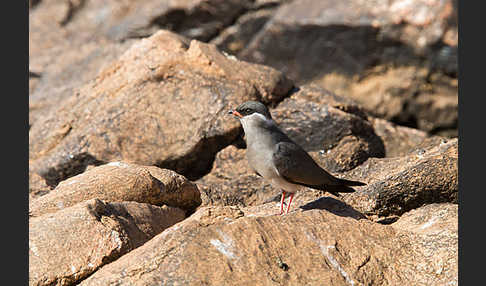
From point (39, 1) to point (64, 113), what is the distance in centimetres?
867

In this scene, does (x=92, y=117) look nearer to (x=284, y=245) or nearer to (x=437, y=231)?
(x=284, y=245)

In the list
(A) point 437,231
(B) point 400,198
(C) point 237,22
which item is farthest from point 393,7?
(A) point 437,231

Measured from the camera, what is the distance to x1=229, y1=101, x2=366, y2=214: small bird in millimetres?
6445

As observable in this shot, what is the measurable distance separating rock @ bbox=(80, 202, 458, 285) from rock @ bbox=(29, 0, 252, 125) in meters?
6.58

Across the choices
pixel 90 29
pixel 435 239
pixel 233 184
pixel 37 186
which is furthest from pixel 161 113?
pixel 90 29

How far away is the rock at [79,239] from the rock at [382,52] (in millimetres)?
8370

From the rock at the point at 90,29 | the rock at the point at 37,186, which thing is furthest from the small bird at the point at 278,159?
the rock at the point at 90,29

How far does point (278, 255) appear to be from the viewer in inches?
208

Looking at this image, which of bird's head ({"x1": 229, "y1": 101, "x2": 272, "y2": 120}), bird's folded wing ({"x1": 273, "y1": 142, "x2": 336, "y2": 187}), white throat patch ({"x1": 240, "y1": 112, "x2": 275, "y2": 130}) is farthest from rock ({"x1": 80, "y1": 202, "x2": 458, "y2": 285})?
bird's head ({"x1": 229, "y1": 101, "x2": 272, "y2": 120})

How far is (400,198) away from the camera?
6766 millimetres

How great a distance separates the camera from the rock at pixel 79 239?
538 cm

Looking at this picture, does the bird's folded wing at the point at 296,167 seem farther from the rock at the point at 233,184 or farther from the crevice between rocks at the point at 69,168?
the crevice between rocks at the point at 69,168

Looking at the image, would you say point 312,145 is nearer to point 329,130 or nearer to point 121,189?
point 329,130

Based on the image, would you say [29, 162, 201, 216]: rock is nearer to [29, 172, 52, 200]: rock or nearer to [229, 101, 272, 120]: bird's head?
[229, 101, 272, 120]: bird's head
